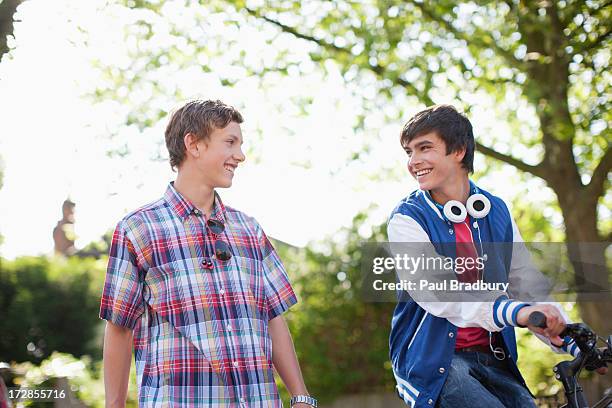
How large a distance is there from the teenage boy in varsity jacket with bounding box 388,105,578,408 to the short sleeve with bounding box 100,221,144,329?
967 mm

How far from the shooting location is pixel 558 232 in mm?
9453

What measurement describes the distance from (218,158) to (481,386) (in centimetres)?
129

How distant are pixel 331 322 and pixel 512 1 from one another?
4.28 m

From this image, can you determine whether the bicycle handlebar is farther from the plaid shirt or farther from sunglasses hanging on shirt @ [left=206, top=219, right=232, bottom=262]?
sunglasses hanging on shirt @ [left=206, top=219, right=232, bottom=262]

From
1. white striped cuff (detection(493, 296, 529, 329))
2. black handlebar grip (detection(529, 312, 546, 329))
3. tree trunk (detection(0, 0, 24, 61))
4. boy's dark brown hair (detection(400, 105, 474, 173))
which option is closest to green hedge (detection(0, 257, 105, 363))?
tree trunk (detection(0, 0, 24, 61))

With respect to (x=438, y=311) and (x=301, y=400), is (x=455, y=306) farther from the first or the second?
(x=301, y=400)

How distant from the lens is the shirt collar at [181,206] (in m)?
3.27

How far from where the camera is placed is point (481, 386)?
2.97m

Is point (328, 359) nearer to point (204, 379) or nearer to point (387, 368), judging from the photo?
point (387, 368)

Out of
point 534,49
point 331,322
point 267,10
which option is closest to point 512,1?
point 534,49

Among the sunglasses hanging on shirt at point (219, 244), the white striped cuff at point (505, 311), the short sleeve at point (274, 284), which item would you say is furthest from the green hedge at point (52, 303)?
the white striped cuff at point (505, 311)

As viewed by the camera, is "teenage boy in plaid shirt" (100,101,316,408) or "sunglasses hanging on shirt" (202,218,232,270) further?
"sunglasses hanging on shirt" (202,218,232,270)

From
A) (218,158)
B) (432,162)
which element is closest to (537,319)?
(432,162)

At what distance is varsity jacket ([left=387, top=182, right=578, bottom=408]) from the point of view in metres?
2.94
